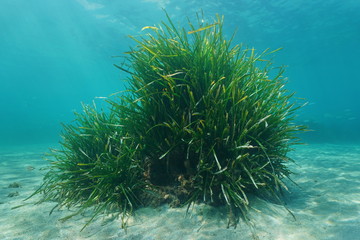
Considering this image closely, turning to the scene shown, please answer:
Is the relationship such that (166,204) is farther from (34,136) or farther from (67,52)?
(67,52)

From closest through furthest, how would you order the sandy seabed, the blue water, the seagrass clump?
the sandy seabed, the seagrass clump, the blue water

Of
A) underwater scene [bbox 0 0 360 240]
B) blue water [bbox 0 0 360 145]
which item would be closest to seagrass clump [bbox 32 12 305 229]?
underwater scene [bbox 0 0 360 240]

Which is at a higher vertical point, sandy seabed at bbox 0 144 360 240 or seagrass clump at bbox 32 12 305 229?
seagrass clump at bbox 32 12 305 229

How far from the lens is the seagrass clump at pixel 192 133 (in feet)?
9.95

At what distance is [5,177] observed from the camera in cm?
689

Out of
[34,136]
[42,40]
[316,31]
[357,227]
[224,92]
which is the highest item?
[42,40]

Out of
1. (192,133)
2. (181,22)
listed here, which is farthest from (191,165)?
(181,22)

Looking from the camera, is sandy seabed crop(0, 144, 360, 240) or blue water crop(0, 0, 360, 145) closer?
sandy seabed crop(0, 144, 360, 240)

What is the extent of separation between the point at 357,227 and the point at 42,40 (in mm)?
45064

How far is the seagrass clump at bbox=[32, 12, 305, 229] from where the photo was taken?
3.03 m

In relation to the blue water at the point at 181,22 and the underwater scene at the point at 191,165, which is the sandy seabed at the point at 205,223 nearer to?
the underwater scene at the point at 191,165

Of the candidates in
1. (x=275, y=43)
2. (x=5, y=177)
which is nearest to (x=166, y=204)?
(x=5, y=177)

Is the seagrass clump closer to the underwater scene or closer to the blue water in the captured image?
the underwater scene

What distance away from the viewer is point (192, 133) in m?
3.07
